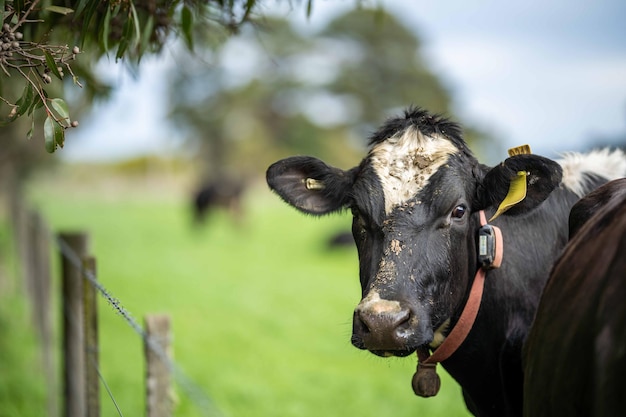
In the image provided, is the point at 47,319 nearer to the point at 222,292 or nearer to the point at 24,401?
the point at 24,401

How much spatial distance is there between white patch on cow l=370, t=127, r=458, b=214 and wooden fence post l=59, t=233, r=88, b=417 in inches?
68.9

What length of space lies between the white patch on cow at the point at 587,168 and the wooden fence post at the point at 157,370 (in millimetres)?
2055

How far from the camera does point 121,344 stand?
8391mm

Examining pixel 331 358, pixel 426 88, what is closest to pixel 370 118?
pixel 426 88

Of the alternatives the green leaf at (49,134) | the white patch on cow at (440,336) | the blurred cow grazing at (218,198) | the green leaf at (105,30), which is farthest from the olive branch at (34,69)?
the blurred cow grazing at (218,198)

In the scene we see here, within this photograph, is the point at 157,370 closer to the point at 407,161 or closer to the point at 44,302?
the point at 407,161

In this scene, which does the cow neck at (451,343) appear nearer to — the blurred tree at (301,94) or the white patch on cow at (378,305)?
the white patch on cow at (378,305)

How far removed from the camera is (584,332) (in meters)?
1.84

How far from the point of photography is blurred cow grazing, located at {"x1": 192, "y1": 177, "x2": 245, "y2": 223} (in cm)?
Result: 2670

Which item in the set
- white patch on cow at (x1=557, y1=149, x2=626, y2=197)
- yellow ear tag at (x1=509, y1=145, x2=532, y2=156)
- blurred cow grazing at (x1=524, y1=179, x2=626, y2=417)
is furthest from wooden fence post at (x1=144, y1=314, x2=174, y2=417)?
white patch on cow at (x1=557, y1=149, x2=626, y2=197)

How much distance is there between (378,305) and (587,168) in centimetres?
158

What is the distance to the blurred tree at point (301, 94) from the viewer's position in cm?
4834

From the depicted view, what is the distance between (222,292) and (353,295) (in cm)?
227

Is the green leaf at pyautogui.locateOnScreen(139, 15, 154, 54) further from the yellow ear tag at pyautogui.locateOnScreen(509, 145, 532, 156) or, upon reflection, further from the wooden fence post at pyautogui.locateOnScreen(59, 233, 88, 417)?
the yellow ear tag at pyautogui.locateOnScreen(509, 145, 532, 156)
